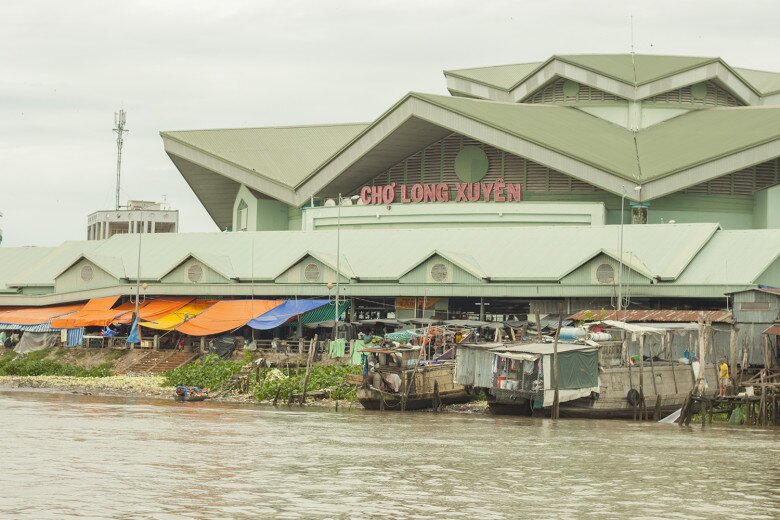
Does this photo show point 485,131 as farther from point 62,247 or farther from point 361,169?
point 62,247

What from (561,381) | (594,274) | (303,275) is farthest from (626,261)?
(561,381)

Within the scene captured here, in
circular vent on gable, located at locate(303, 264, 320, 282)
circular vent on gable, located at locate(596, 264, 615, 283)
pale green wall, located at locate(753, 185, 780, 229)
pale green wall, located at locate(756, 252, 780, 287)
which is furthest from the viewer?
pale green wall, located at locate(753, 185, 780, 229)

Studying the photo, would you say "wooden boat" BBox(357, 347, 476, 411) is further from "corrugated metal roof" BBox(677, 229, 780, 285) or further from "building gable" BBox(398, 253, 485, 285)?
"corrugated metal roof" BBox(677, 229, 780, 285)

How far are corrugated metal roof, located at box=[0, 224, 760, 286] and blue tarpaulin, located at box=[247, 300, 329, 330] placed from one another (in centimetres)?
218

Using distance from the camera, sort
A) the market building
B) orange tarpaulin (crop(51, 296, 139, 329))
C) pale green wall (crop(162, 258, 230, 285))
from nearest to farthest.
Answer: the market building, orange tarpaulin (crop(51, 296, 139, 329)), pale green wall (crop(162, 258, 230, 285))

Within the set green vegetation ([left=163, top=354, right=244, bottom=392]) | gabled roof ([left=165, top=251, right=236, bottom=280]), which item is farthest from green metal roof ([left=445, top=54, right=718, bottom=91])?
green vegetation ([left=163, top=354, right=244, bottom=392])

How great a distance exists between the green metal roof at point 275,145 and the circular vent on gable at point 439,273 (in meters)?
15.1

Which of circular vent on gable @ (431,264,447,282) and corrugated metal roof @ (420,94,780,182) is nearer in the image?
circular vent on gable @ (431,264,447,282)

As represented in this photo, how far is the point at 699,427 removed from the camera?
43625mm

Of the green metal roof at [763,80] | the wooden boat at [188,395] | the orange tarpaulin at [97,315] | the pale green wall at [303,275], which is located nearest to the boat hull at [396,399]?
the wooden boat at [188,395]

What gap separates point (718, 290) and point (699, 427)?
1615 centimetres

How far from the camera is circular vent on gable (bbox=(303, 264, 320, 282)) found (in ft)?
219

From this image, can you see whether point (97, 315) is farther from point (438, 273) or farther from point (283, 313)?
point (438, 273)

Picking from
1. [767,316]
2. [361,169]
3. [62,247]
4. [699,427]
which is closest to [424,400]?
[699,427]
